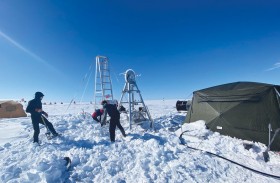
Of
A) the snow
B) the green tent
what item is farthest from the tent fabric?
the green tent

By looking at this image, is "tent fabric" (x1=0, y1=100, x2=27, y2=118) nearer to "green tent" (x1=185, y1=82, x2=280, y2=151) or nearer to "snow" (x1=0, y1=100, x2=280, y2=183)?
"snow" (x1=0, y1=100, x2=280, y2=183)

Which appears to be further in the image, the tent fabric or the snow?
the tent fabric

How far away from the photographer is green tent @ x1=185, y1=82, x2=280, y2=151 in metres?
6.13

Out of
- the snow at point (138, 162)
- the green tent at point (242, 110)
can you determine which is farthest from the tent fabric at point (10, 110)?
the green tent at point (242, 110)

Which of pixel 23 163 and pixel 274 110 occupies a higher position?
pixel 274 110

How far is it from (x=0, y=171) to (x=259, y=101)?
927 centimetres

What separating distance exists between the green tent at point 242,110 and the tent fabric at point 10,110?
21046 millimetres

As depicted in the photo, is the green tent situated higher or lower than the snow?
higher

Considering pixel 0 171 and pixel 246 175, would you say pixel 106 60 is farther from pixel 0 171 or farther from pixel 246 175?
pixel 246 175

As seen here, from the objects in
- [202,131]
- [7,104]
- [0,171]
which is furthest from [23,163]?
[7,104]

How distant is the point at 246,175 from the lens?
4324 millimetres

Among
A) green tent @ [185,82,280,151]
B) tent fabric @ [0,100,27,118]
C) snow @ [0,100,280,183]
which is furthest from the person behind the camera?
tent fabric @ [0,100,27,118]

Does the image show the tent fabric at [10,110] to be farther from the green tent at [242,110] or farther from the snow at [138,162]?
the green tent at [242,110]

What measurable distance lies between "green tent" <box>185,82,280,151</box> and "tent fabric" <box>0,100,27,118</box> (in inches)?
829
